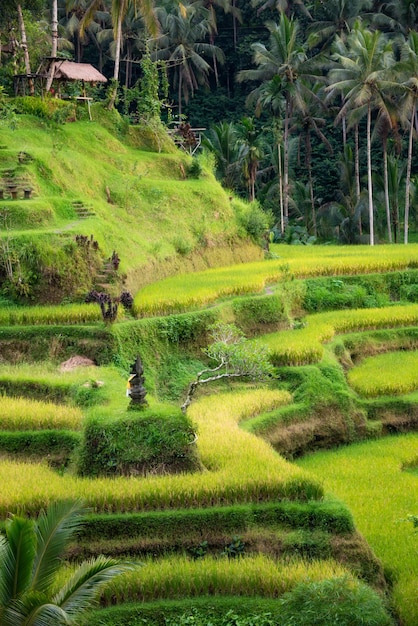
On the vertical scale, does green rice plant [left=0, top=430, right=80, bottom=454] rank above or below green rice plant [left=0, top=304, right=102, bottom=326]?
below

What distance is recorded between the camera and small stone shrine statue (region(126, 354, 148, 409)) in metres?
14.2

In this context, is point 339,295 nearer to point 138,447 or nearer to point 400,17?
point 138,447

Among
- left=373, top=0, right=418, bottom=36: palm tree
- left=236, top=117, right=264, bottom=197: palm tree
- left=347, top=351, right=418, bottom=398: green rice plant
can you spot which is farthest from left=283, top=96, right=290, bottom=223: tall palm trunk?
left=347, top=351, right=418, bottom=398: green rice plant

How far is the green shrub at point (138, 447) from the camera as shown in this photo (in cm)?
1380

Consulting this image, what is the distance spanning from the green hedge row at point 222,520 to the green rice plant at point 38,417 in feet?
9.82

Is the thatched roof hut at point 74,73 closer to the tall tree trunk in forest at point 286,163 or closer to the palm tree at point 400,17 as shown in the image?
the tall tree trunk in forest at point 286,163

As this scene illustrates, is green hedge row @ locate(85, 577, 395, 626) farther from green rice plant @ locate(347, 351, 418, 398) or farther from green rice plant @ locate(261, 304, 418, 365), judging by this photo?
green rice plant @ locate(261, 304, 418, 365)

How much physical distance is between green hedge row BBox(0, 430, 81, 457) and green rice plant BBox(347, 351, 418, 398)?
7491 mm

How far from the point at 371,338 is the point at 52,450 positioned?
1011 cm

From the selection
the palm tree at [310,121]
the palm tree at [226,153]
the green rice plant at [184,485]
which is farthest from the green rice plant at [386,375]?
the palm tree at [310,121]

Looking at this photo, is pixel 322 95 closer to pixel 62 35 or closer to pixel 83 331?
pixel 62 35

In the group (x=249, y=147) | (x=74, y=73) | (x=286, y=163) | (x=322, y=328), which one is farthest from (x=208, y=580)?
(x=286, y=163)

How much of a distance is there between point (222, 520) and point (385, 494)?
13.1 feet

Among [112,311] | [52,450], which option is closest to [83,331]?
[112,311]
